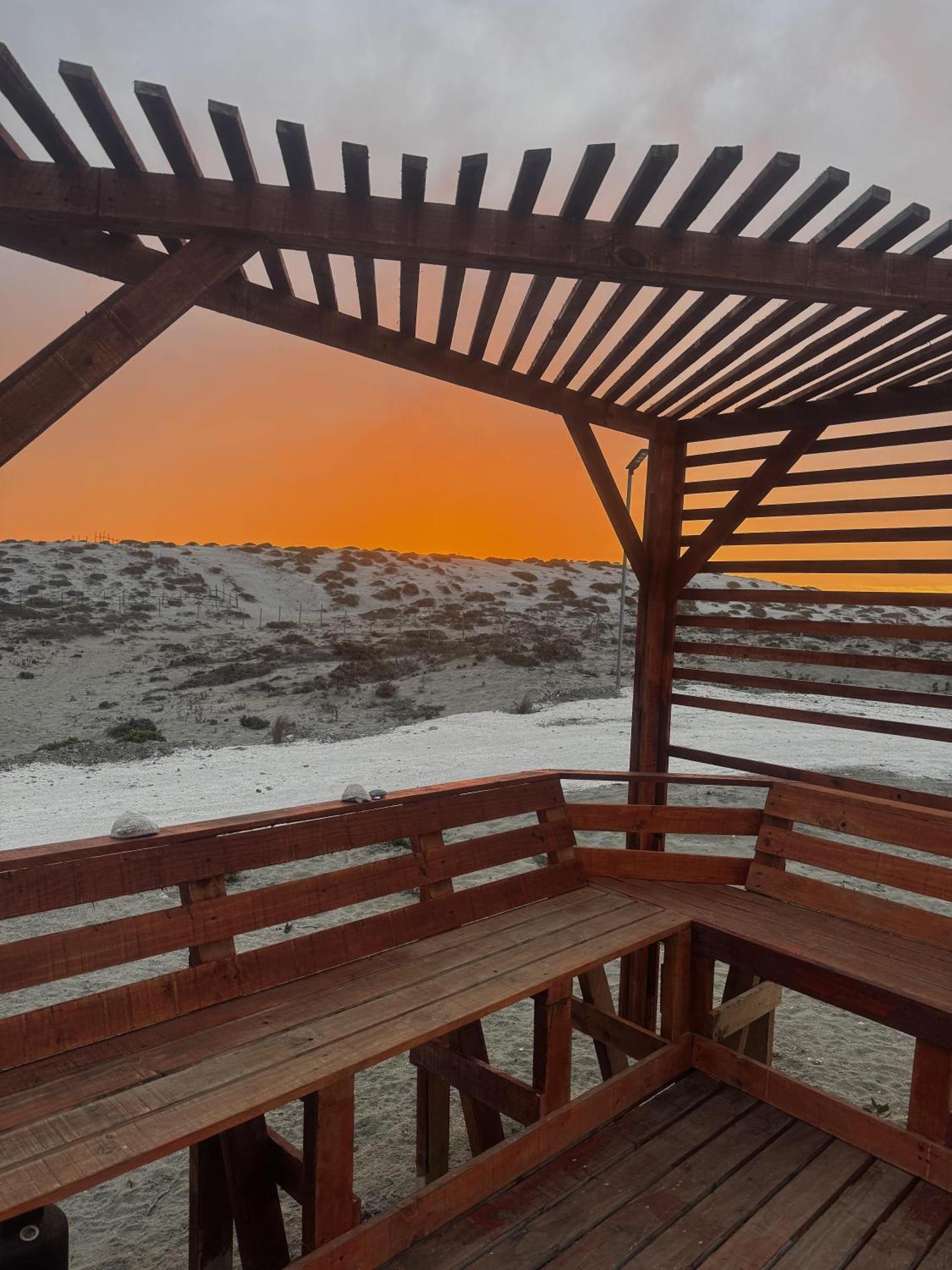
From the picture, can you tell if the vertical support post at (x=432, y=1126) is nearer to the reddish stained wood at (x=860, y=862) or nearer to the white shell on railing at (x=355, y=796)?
the white shell on railing at (x=355, y=796)

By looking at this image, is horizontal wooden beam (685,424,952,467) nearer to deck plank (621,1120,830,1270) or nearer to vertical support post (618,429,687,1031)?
vertical support post (618,429,687,1031)

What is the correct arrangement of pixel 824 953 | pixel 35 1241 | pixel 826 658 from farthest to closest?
1. pixel 826 658
2. pixel 824 953
3. pixel 35 1241

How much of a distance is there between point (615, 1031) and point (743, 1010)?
62 centimetres

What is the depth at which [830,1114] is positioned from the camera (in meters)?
2.87

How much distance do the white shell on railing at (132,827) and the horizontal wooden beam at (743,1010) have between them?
8.03 ft

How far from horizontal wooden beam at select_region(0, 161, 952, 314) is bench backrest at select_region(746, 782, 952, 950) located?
7.35 ft

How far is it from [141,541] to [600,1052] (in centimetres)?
4503

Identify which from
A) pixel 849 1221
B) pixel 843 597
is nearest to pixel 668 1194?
pixel 849 1221

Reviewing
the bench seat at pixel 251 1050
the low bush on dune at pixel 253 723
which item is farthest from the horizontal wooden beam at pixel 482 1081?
the low bush on dune at pixel 253 723

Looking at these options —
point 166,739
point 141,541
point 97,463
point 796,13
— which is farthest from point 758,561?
point 141,541

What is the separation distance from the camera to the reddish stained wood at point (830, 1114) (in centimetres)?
262

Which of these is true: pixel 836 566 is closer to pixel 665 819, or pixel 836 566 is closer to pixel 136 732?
pixel 665 819

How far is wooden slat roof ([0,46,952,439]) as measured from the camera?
2.49 meters

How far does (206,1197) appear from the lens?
105 inches
